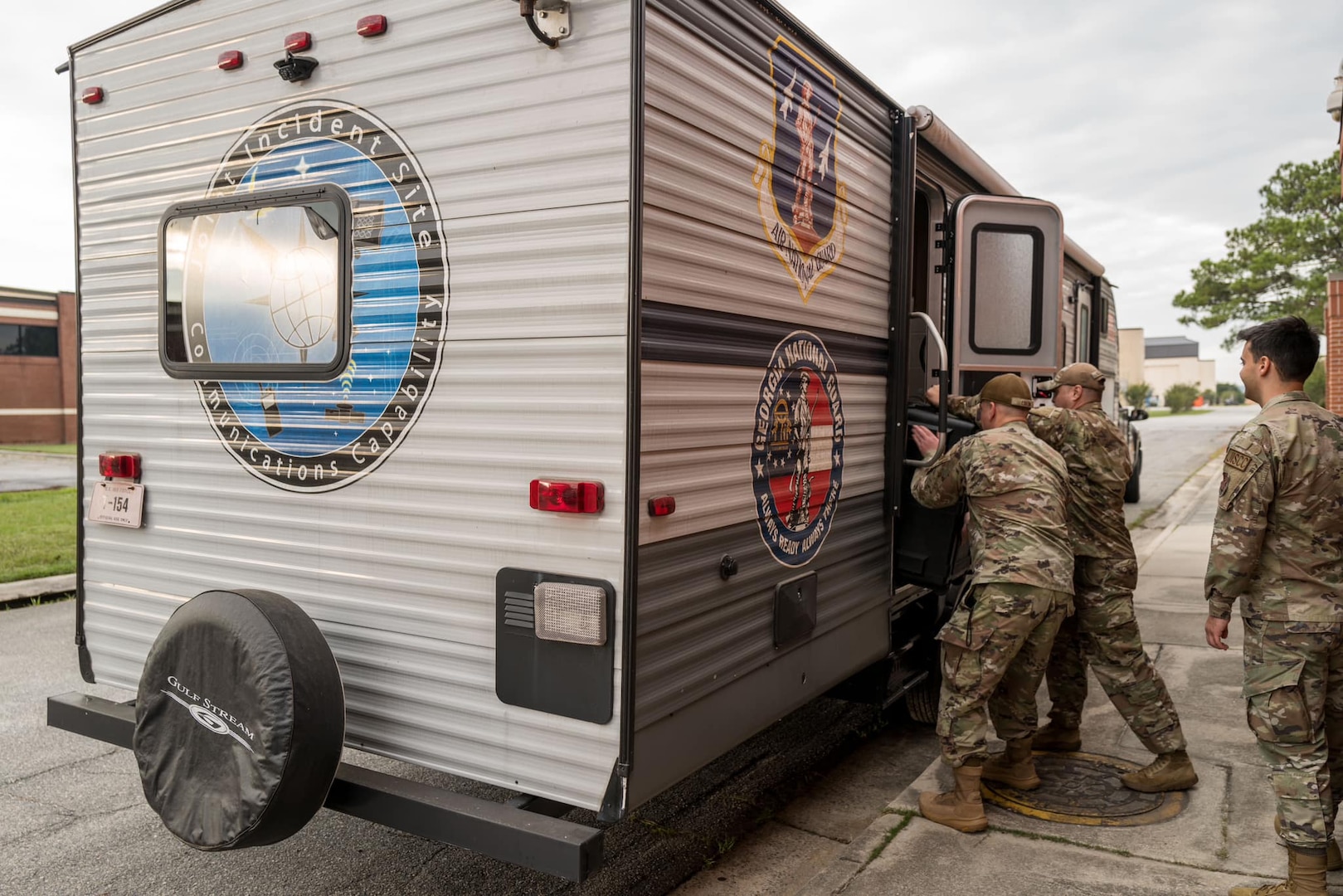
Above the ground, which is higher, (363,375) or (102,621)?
(363,375)

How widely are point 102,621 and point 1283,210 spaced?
104ft

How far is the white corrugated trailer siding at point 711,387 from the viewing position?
2752mm

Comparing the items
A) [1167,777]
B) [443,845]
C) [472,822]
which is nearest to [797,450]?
[472,822]

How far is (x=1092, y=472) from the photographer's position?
14.8ft

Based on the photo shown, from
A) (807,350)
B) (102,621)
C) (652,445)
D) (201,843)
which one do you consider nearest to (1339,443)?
(807,350)

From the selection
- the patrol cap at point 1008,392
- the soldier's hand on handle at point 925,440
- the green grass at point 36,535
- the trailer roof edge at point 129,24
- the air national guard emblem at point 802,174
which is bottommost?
the green grass at point 36,535

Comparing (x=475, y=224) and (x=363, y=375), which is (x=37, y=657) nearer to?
(x=363, y=375)

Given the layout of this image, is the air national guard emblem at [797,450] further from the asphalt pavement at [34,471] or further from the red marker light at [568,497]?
the asphalt pavement at [34,471]

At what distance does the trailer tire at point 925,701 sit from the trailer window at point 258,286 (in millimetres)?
3538

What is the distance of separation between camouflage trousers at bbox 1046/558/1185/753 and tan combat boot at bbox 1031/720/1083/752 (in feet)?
0.95

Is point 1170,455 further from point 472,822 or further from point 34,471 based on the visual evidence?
point 34,471

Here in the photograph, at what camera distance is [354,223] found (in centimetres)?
315

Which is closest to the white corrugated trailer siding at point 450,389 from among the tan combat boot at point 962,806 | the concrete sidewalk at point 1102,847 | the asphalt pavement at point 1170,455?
the concrete sidewalk at point 1102,847

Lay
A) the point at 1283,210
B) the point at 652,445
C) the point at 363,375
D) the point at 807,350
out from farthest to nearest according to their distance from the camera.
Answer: the point at 1283,210 → the point at 807,350 → the point at 363,375 → the point at 652,445
